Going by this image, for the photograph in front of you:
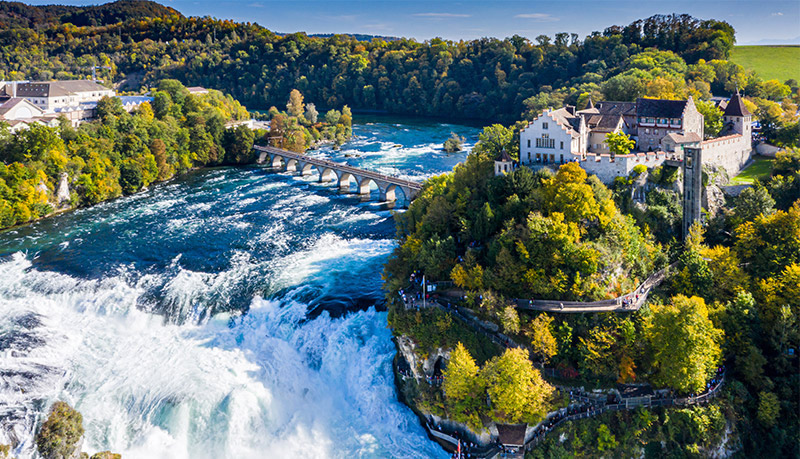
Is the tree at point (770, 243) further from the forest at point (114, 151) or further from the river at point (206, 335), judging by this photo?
the forest at point (114, 151)

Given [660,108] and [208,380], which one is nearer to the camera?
[208,380]

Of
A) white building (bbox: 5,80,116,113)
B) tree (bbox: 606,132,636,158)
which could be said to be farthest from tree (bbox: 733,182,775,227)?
white building (bbox: 5,80,116,113)

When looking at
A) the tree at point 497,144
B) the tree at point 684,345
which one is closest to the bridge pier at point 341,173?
the tree at point 497,144

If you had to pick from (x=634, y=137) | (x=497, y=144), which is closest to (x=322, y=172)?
(x=497, y=144)

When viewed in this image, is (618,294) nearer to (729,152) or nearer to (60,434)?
(729,152)

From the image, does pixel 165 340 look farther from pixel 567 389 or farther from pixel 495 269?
pixel 567 389

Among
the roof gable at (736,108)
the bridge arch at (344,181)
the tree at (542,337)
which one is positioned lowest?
the tree at (542,337)
